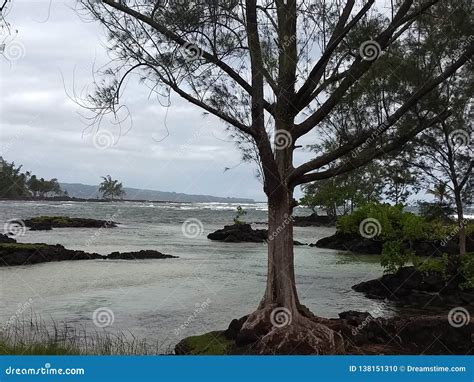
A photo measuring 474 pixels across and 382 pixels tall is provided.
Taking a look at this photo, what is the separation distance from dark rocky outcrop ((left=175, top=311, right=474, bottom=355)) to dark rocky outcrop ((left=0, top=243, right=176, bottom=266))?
17.6 meters

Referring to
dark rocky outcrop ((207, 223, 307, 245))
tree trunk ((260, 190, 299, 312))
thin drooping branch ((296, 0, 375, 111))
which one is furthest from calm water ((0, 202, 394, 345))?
dark rocky outcrop ((207, 223, 307, 245))

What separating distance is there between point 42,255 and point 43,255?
0.06 metres

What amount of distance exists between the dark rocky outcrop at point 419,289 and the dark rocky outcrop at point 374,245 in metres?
4.75

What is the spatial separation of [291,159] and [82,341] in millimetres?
5252

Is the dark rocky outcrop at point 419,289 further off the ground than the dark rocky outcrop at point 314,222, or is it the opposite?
the dark rocky outcrop at point 314,222

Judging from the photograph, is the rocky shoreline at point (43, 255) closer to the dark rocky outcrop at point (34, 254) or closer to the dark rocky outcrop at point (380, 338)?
the dark rocky outcrop at point (34, 254)

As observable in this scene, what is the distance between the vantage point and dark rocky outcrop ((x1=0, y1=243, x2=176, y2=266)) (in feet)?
80.4

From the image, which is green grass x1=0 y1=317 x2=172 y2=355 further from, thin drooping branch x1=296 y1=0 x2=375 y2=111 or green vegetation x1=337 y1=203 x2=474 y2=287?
green vegetation x1=337 y1=203 x2=474 y2=287

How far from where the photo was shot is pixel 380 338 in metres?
9.42

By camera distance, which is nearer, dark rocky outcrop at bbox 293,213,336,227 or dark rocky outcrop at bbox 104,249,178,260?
dark rocky outcrop at bbox 104,249,178,260

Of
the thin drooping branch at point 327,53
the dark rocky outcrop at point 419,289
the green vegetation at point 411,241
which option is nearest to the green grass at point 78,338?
the thin drooping branch at point 327,53

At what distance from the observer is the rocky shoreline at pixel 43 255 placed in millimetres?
24484

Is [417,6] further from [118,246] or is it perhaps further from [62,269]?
[118,246]

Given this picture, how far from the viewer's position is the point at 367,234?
33094mm
